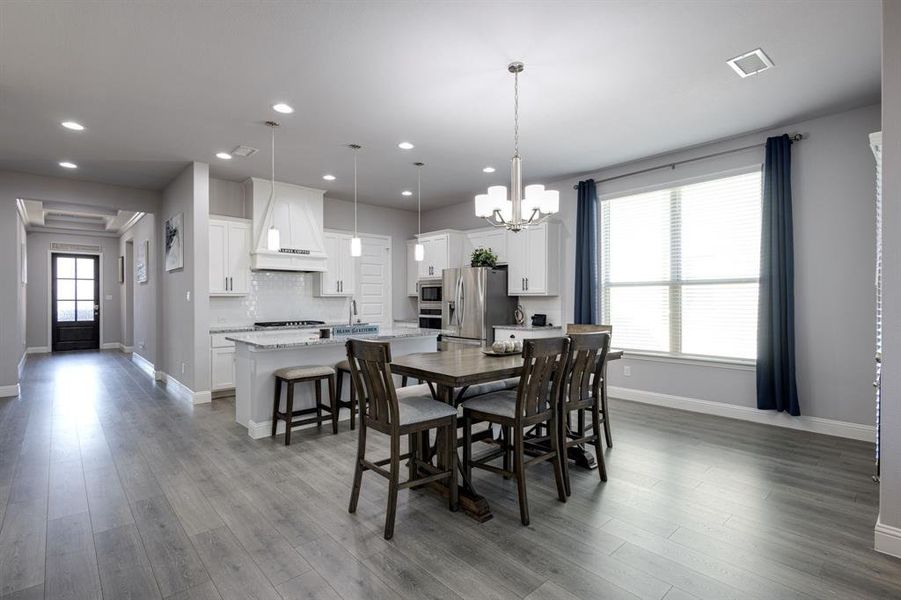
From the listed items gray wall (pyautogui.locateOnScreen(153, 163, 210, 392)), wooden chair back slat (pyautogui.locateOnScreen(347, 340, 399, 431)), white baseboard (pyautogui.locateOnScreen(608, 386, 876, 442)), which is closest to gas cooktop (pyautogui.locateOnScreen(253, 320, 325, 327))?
gray wall (pyautogui.locateOnScreen(153, 163, 210, 392))

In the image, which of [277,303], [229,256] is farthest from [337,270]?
[229,256]

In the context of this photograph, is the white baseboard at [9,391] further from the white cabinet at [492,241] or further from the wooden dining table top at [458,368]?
the white cabinet at [492,241]

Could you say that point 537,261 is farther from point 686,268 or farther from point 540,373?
point 540,373

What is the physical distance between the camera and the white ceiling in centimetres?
255

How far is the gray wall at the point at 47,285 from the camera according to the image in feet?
32.7

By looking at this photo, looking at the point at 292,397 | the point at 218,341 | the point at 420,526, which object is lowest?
the point at 420,526

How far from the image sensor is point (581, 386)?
312cm

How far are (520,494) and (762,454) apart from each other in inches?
93.1

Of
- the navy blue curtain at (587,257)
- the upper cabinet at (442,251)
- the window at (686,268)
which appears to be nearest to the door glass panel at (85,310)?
the upper cabinet at (442,251)

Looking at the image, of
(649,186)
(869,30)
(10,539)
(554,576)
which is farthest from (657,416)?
(10,539)

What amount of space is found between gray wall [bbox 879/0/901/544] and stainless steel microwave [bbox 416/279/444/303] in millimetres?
5331

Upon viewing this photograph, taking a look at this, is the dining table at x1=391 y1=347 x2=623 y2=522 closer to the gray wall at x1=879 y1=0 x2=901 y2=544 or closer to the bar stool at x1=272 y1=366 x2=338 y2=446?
the bar stool at x1=272 y1=366 x2=338 y2=446

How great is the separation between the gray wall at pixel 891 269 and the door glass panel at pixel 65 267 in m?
13.9

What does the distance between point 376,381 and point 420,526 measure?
84cm
